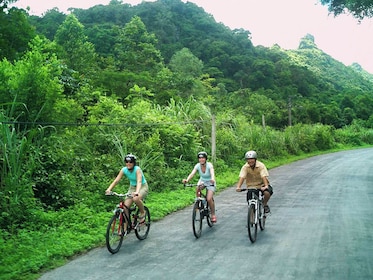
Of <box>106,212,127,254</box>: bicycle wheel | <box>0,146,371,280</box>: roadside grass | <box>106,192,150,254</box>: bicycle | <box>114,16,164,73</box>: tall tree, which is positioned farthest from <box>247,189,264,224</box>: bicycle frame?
<box>114,16,164,73</box>: tall tree

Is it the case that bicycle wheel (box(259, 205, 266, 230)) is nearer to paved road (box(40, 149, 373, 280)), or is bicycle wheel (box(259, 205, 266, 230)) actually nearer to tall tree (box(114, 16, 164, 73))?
paved road (box(40, 149, 373, 280))

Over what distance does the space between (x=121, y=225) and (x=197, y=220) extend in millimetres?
1716

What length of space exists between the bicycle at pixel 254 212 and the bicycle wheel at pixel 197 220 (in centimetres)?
106

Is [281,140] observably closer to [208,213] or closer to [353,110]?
[208,213]

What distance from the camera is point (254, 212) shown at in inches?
304

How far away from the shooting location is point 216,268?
5949 millimetres

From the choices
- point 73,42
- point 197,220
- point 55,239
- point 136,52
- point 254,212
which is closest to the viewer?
point 55,239

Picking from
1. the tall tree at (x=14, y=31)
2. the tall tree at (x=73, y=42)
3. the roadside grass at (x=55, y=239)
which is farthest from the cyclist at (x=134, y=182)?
the tall tree at (x=73, y=42)

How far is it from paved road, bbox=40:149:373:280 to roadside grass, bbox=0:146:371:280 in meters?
0.27

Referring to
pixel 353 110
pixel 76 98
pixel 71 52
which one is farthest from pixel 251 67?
pixel 76 98

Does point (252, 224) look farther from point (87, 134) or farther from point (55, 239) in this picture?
point (87, 134)

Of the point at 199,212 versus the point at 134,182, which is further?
the point at 199,212

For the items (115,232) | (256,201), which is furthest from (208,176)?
(115,232)

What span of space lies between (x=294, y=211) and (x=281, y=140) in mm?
18512
